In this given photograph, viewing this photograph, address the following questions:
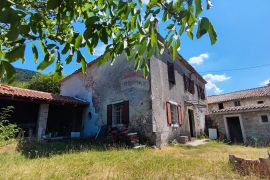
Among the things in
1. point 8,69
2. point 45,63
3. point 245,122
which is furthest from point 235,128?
point 8,69

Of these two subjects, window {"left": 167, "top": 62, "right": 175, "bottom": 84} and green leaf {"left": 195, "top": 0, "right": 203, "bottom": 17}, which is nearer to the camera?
green leaf {"left": 195, "top": 0, "right": 203, "bottom": 17}

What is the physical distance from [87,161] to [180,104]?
25.4ft

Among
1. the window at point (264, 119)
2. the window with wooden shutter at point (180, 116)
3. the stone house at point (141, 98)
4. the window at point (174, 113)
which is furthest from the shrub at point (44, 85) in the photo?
the window at point (264, 119)

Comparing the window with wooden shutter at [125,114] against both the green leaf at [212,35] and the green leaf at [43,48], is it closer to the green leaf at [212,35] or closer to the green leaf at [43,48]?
the green leaf at [43,48]

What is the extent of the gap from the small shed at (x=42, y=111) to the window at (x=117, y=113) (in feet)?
7.55

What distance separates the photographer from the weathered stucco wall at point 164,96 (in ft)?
29.0

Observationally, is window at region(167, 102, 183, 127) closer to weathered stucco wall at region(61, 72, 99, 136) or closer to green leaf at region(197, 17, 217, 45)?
weathered stucco wall at region(61, 72, 99, 136)

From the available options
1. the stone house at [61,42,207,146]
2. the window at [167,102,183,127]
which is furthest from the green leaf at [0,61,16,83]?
the window at [167,102,183,127]

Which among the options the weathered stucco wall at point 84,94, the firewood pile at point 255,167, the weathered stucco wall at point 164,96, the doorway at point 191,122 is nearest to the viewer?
the firewood pile at point 255,167

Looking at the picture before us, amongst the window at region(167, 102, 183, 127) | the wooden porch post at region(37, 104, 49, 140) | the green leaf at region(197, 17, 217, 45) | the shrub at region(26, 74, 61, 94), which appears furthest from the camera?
the shrub at region(26, 74, 61, 94)

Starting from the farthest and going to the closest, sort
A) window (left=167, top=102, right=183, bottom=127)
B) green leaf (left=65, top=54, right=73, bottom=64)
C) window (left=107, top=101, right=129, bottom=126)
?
window (left=167, top=102, right=183, bottom=127) < window (left=107, top=101, right=129, bottom=126) < green leaf (left=65, top=54, right=73, bottom=64)

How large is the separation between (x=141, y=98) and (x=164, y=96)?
1472 millimetres

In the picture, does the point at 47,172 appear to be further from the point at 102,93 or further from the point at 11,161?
the point at 102,93

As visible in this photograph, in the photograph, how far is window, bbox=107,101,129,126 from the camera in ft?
31.4
